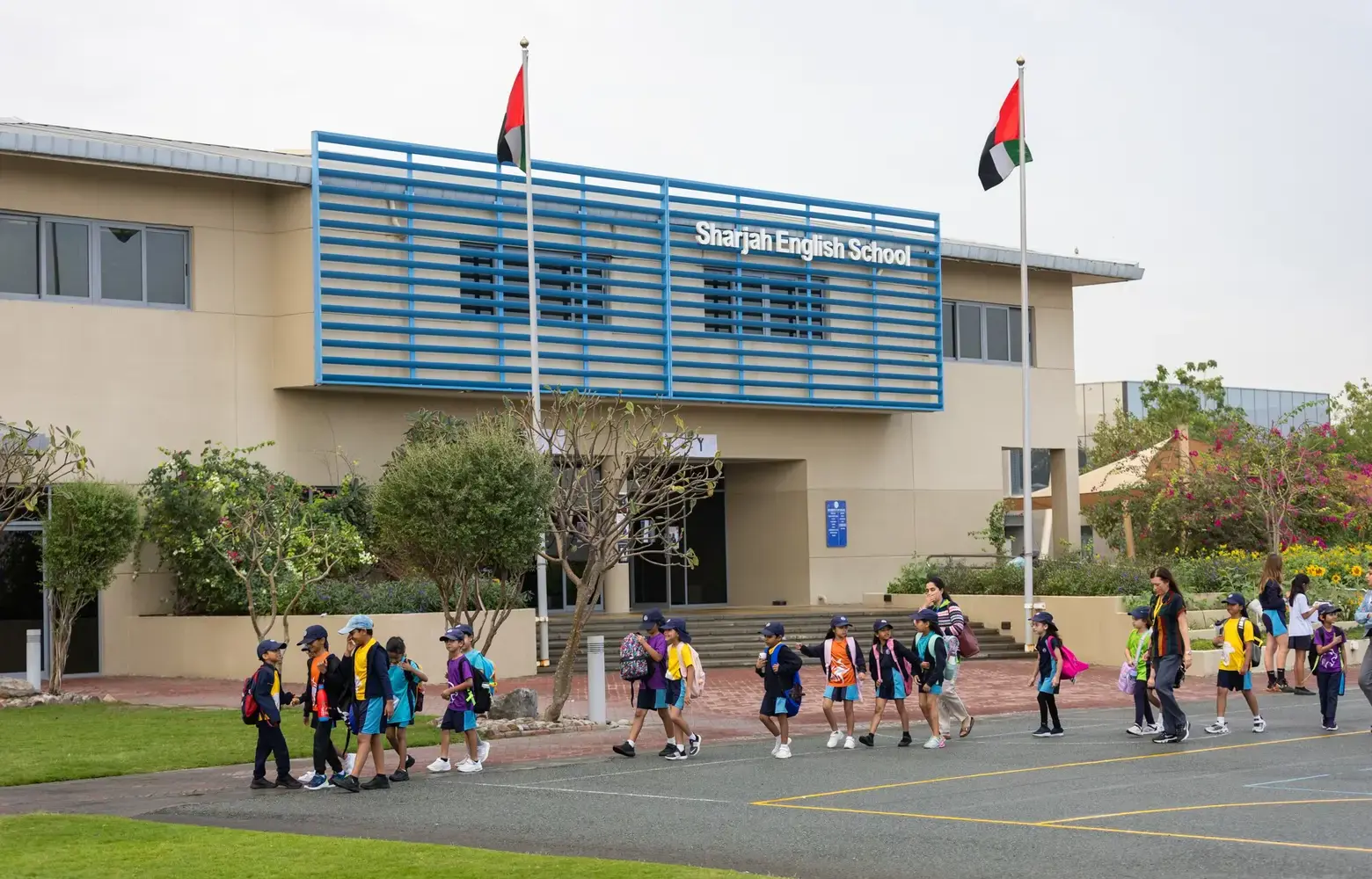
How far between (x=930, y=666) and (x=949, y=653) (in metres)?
0.43

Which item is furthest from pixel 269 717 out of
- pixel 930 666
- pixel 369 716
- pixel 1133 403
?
pixel 1133 403

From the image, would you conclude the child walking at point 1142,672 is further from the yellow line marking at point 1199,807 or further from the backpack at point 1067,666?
the yellow line marking at point 1199,807

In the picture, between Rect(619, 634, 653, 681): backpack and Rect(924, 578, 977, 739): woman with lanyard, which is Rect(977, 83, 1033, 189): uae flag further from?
Rect(619, 634, 653, 681): backpack

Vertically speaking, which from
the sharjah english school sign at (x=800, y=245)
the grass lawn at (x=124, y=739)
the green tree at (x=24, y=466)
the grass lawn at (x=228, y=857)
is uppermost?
the sharjah english school sign at (x=800, y=245)

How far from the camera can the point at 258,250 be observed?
29.0 metres

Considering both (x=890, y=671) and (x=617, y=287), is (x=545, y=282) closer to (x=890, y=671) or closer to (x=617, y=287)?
(x=617, y=287)

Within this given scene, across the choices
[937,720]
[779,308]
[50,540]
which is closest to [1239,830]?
[937,720]

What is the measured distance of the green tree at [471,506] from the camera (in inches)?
787

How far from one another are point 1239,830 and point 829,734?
310 inches

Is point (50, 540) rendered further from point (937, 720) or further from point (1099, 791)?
point (1099, 791)

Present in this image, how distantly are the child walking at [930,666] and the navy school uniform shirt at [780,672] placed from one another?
1374mm

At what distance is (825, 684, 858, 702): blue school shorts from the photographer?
17219mm

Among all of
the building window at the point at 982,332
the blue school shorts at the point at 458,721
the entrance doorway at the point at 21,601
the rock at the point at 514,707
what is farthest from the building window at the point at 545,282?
the blue school shorts at the point at 458,721

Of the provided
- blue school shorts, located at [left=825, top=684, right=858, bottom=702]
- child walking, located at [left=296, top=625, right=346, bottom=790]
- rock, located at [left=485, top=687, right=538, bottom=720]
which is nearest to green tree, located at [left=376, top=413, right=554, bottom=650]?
rock, located at [left=485, top=687, right=538, bottom=720]
